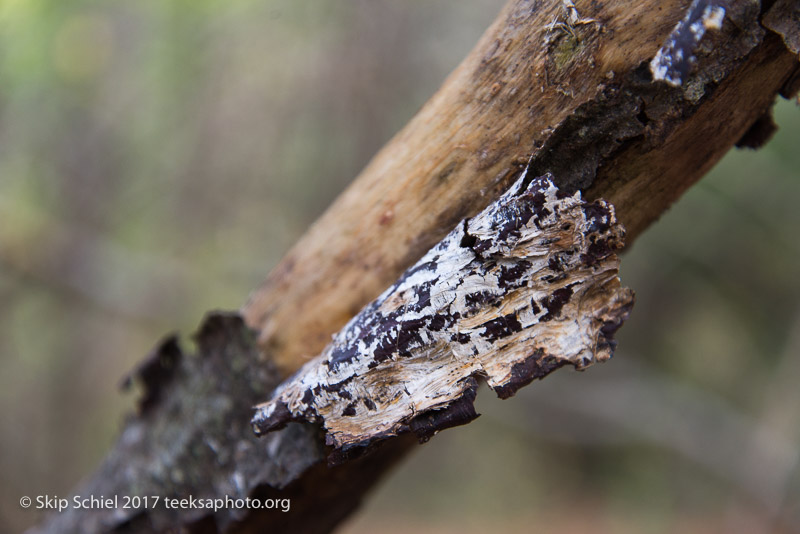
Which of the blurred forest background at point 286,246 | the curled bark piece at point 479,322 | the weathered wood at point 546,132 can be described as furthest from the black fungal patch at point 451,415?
the blurred forest background at point 286,246

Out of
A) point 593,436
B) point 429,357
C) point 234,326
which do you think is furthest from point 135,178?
point 593,436

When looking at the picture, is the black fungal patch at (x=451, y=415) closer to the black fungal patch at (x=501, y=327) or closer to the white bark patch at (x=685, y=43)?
the black fungal patch at (x=501, y=327)

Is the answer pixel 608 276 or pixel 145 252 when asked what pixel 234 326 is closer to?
pixel 608 276

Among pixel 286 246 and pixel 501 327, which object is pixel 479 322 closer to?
pixel 501 327

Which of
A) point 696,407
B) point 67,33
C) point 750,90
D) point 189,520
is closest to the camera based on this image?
point 750,90

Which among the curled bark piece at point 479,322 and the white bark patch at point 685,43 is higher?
the white bark patch at point 685,43
